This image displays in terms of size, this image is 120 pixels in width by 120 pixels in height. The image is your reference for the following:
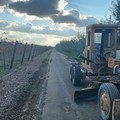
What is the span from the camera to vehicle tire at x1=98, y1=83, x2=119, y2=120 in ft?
25.6

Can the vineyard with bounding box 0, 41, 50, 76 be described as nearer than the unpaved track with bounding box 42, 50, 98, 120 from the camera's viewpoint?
No

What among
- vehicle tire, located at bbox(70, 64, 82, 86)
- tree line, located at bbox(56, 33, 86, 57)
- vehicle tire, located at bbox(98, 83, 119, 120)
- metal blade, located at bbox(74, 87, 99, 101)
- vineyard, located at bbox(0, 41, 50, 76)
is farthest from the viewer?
tree line, located at bbox(56, 33, 86, 57)

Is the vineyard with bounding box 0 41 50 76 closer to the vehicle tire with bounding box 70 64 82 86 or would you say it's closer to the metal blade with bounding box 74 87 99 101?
the vehicle tire with bounding box 70 64 82 86

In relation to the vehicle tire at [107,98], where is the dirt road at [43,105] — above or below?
below

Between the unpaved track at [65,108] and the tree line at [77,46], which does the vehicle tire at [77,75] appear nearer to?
the unpaved track at [65,108]

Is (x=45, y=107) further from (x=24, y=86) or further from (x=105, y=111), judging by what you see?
(x=24, y=86)

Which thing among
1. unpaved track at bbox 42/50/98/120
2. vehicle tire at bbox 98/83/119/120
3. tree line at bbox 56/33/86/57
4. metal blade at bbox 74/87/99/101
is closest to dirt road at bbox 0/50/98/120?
unpaved track at bbox 42/50/98/120

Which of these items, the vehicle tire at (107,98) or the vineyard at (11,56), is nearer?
the vehicle tire at (107,98)

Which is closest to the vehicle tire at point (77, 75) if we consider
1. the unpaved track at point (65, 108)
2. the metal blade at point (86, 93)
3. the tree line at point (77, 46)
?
the unpaved track at point (65, 108)

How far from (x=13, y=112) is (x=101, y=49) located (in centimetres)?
502

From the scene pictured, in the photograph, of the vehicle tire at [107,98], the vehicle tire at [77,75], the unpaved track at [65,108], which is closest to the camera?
the vehicle tire at [107,98]

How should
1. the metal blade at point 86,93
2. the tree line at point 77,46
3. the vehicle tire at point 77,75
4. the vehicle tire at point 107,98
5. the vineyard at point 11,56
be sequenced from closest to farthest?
the vehicle tire at point 107,98, the metal blade at point 86,93, the vehicle tire at point 77,75, the vineyard at point 11,56, the tree line at point 77,46

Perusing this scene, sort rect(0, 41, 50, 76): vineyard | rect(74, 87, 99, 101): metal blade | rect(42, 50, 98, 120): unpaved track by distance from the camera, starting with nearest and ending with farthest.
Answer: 1. rect(42, 50, 98, 120): unpaved track
2. rect(74, 87, 99, 101): metal blade
3. rect(0, 41, 50, 76): vineyard

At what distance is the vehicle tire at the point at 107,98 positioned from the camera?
7.79 m
